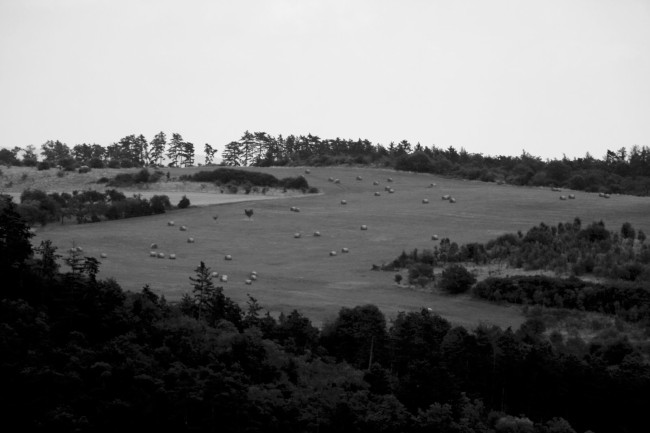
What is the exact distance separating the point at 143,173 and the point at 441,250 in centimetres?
6550

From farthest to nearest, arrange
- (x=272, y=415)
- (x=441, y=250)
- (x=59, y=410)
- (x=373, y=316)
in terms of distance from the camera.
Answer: (x=441, y=250), (x=373, y=316), (x=272, y=415), (x=59, y=410)

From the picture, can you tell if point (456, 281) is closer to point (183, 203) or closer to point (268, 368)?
point (268, 368)

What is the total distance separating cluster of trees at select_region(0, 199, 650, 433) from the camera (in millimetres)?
54031

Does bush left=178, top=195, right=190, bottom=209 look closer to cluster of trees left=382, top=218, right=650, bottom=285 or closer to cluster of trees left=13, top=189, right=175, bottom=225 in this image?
cluster of trees left=13, top=189, right=175, bottom=225

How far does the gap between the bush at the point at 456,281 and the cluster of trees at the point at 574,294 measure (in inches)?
39.0

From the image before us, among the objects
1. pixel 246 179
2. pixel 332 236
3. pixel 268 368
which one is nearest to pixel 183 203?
pixel 246 179

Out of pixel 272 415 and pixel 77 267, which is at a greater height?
pixel 77 267

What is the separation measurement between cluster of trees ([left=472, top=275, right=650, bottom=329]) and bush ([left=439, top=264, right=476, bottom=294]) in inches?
39.0

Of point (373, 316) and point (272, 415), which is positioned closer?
point (272, 415)

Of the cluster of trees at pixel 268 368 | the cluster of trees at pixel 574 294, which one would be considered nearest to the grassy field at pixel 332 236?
the cluster of trees at pixel 574 294

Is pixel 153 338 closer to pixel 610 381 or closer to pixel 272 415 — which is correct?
pixel 272 415

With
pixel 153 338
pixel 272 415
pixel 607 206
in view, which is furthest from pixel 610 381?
pixel 607 206

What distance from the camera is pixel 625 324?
256 ft

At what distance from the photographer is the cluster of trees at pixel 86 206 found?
12106 cm
